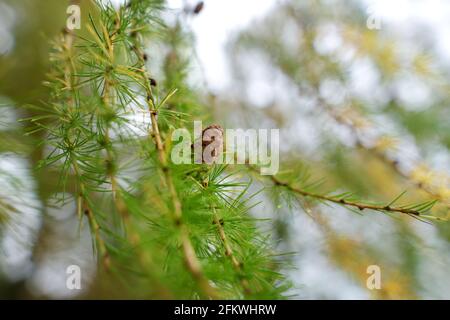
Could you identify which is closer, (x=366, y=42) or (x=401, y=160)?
(x=401, y=160)

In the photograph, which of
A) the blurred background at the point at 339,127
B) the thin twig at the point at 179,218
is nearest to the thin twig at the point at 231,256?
the thin twig at the point at 179,218

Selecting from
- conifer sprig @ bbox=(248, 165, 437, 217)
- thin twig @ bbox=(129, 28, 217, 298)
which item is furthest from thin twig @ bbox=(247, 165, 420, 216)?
thin twig @ bbox=(129, 28, 217, 298)

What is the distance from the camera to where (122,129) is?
0.86ft

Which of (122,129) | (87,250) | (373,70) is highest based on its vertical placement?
(373,70)

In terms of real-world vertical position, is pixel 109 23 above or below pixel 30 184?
above

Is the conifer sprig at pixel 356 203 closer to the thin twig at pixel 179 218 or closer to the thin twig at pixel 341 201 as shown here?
the thin twig at pixel 341 201

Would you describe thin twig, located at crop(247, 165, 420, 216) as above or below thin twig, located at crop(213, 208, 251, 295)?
above

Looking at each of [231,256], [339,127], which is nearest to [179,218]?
[231,256]

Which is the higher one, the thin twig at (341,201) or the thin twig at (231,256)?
the thin twig at (341,201)

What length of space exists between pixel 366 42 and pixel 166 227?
474 millimetres

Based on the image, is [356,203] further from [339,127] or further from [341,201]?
[339,127]

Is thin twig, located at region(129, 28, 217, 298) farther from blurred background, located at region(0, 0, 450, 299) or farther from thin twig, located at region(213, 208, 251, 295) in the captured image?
blurred background, located at region(0, 0, 450, 299)

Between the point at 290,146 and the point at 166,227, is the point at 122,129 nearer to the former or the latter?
the point at 166,227

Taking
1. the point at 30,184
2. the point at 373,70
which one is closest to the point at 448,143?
the point at 373,70
